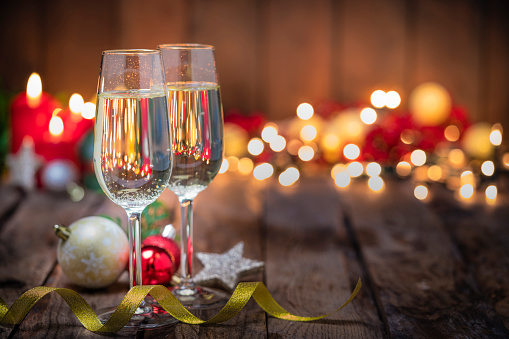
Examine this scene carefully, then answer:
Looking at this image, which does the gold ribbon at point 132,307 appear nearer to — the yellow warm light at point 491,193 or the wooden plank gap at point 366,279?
the wooden plank gap at point 366,279

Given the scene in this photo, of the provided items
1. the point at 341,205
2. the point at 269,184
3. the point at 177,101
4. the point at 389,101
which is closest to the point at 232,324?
the point at 177,101

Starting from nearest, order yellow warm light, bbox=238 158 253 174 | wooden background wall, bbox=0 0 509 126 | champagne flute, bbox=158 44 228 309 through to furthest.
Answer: champagne flute, bbox=158 44 228 309
yellow warm light, bbox=238 158 253 174
wooden background wall, bbox=0 0 509 126

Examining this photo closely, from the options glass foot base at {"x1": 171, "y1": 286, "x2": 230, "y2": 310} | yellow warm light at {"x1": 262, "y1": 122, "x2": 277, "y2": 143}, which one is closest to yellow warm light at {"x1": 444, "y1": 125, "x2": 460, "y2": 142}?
yellow warm light at {"x1": 262, "y1": 122, "x2": 277, "y2": 143}

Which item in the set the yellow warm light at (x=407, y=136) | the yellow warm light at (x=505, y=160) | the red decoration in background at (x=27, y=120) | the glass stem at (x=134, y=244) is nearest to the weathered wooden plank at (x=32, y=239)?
the glass stem at (x=134, y=244)

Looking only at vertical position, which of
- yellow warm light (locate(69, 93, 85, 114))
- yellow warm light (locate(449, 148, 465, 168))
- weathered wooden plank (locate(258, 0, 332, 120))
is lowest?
yellow warm light (locate(449, 148, 465, 168))

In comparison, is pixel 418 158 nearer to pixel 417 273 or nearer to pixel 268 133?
pixel 268 133

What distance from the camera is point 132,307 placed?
2.30ft

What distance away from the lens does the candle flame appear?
5.29 feet

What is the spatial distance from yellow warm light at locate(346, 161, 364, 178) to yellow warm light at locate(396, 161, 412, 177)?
93mm

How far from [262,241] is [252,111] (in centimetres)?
116

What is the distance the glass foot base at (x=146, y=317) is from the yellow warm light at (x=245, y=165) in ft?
3.33

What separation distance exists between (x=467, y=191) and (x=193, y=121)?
36.5 inches

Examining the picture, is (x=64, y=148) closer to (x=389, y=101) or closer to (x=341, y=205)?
(x=341, y=205)

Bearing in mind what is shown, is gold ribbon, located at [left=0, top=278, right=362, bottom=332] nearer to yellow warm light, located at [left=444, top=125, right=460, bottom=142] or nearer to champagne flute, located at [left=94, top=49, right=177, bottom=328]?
champagne flute, located at [left=94, top=49, right=177, bottom=328]
